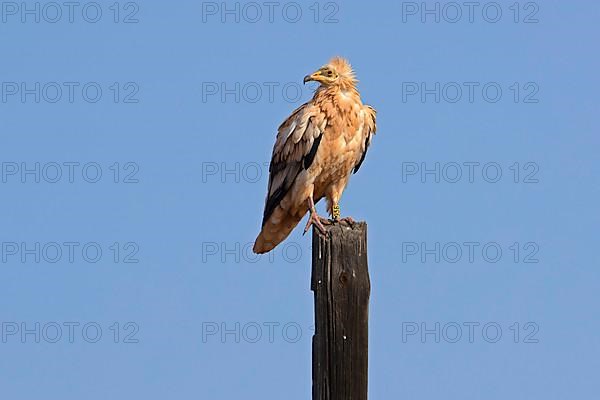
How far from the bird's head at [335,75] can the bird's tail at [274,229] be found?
129 cm

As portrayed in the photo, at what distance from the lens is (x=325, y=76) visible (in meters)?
9.71

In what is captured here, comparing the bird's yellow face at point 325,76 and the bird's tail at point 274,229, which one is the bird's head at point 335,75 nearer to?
the bird's yellow face at point 325,76

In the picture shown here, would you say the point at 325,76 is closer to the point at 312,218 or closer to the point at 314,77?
the point at 314,77

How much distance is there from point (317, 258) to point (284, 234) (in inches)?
215

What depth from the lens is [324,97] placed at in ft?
31.3

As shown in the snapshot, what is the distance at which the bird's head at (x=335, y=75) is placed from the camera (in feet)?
31.7

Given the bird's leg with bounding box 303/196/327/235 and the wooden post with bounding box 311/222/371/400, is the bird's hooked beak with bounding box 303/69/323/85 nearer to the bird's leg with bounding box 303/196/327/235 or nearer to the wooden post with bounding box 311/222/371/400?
the bird's leg with bounding box 303/196/327/235

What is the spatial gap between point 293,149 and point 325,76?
0.82 meters

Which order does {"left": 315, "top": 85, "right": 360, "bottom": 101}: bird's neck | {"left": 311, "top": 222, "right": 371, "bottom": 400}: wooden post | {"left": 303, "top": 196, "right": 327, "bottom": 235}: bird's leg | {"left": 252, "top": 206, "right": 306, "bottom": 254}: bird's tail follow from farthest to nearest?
{"left": 252, "top": 206, "right": 306, "bottom": 254}: bird's tail, {"left": 315, "top": 85, "right": 360, "bottom": 101}: bird's neck, {"left": 303, "top": 196, "right": 327, "bottom": 235}: bird's leg, {"left": 311, "top": 222, "right": 371, "bottom": 400}: wooden post

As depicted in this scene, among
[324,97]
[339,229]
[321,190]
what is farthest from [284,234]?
[339,229]

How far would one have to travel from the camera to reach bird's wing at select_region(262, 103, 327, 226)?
9.34 m

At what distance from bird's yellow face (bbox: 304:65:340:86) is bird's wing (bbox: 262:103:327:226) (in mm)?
254

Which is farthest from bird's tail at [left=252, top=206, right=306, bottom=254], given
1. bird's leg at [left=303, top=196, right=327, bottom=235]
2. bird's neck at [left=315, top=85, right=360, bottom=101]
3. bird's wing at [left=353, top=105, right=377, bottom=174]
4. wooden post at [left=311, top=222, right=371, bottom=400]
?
wooden post at [left=311, top=222, right=371, bottom=400]

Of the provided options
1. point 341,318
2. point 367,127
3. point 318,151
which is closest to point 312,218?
point 318,151
